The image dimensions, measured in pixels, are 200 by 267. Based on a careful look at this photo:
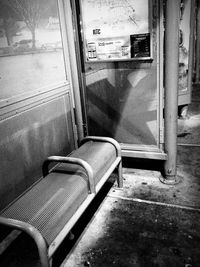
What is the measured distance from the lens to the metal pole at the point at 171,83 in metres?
2.84

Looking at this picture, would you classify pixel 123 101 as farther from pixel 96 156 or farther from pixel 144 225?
pixel 144 225

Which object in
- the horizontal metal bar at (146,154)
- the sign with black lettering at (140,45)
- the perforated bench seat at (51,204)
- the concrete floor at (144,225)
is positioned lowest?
the concrete floor at (144,225)

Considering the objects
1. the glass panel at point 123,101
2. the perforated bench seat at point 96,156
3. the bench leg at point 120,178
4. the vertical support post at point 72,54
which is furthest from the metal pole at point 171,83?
the vertical support post at point 72,54

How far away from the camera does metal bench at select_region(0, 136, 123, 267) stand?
5.86 ft

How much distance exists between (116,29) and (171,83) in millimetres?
888

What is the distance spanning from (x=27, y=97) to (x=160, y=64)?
1.52 m

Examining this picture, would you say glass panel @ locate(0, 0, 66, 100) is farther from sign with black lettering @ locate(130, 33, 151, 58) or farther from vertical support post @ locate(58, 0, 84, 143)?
sign with black lettering @ locate(130, 33, 151, 58)

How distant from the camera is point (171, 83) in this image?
3.05 meters

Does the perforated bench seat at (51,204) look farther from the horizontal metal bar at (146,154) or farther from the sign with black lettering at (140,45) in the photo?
the sign with black lettering at (140,45)

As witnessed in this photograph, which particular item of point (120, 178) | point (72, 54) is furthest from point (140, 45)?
point (120, 178)

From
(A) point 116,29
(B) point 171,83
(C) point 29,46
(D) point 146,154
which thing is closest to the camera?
(C) point 29,46

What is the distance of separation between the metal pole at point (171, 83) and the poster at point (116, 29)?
25 cm

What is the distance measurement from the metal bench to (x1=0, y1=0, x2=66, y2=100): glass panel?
0.83m

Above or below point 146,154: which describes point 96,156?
above
